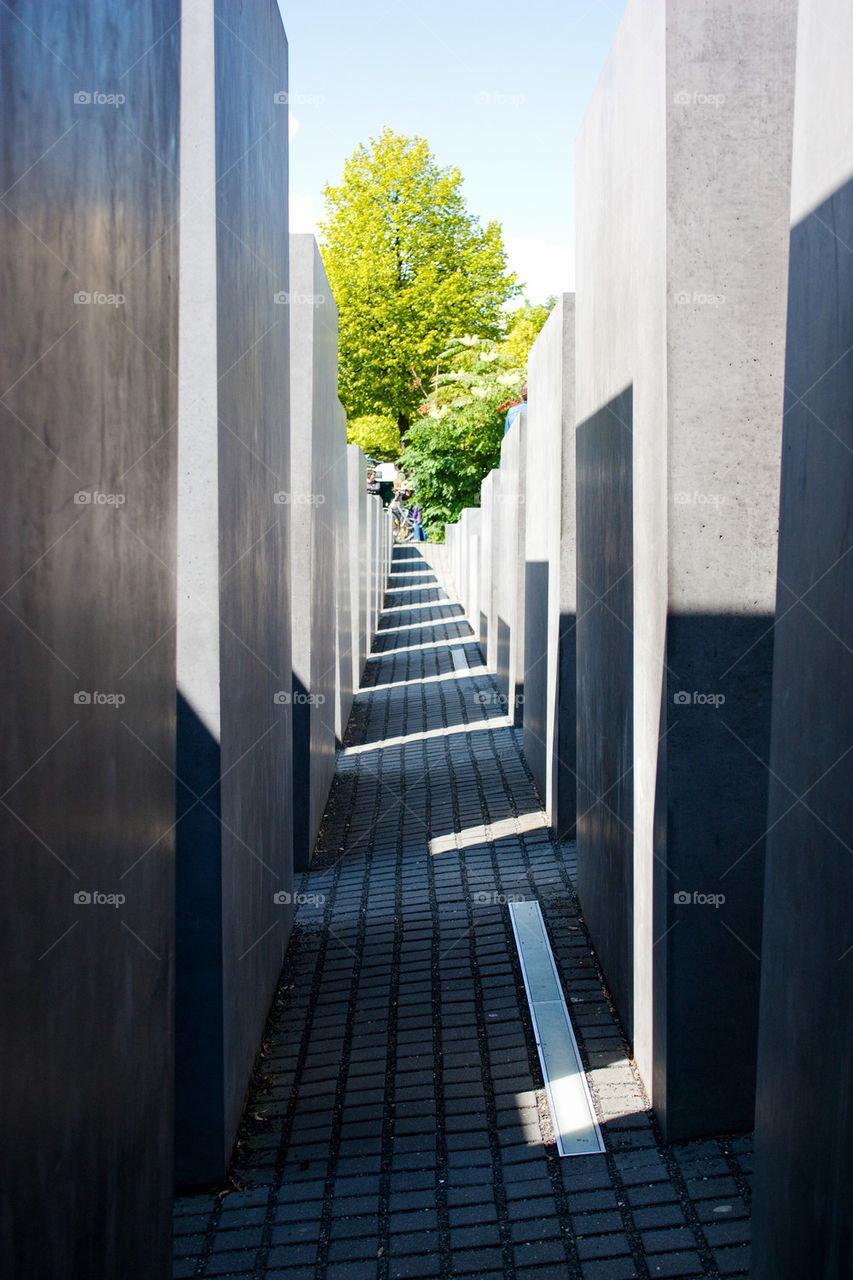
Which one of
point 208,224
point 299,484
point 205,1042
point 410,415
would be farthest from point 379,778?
point 410,415

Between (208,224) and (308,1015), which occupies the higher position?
(208,224)

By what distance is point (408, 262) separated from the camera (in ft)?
118

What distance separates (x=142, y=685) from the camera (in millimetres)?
2740

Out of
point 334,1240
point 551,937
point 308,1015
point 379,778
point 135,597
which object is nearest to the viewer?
point 135,597

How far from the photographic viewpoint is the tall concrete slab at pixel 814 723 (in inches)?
89.2

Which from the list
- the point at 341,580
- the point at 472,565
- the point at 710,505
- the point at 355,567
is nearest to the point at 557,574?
the point at 710,505

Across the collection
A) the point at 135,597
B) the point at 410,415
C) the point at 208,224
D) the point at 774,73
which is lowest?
the point at 135,597

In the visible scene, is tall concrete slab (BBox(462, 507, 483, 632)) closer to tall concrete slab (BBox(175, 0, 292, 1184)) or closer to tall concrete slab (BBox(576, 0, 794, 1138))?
tall concrete slab (BBox(175, 0, 292, 1184))

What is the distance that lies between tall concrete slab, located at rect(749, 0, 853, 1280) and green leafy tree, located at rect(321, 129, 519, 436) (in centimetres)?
3337

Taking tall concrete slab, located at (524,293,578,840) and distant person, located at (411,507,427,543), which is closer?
tall concrete slab, located at (524,293,578,840)

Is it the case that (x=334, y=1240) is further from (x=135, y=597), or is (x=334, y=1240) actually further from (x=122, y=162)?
(x=122, y=162)

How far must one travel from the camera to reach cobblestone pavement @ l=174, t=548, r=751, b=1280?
11.9 feet

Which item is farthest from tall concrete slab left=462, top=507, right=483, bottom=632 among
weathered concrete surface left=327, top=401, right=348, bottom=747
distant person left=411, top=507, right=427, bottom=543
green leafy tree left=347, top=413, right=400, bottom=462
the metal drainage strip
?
green leafy tree left=347, top=413, right=400, bottom=462

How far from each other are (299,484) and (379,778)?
11.6 ft
